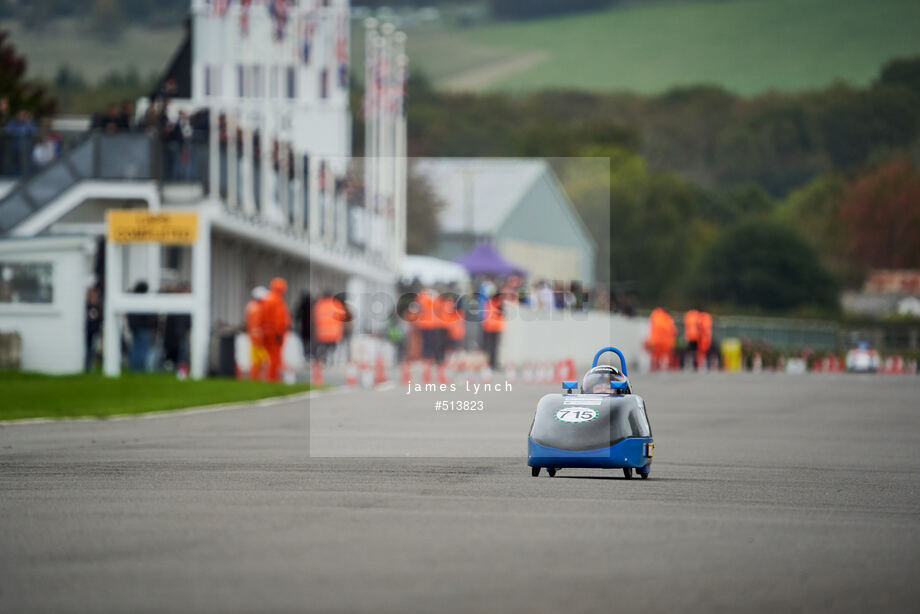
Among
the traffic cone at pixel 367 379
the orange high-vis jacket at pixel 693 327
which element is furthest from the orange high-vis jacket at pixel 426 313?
the orange high-vis jacket at pixel 693 327

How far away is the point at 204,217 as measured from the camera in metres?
37.8

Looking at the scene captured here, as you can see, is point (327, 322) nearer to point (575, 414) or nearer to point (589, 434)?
point (575, 414)

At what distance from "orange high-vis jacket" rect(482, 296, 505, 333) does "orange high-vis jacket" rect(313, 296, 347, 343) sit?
362 centimetres

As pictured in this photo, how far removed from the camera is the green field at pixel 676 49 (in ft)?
548

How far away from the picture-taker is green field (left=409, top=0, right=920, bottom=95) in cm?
16712

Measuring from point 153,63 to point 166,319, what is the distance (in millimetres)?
131324

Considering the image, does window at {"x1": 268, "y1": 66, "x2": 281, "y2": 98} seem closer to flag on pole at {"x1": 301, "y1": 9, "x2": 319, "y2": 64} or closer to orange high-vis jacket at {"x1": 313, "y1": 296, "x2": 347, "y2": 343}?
flag on pole at {"x1": 301, "y1": 9, "x2": 319, "y2": 64}

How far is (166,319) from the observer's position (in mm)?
37125

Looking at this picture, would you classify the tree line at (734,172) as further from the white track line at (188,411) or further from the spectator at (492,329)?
the white track line at (188,411)

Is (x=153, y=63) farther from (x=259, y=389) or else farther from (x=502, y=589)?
(x=502, y=589)

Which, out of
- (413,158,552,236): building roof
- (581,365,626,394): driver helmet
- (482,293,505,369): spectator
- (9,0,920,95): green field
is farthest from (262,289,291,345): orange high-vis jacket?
(9,0,920,95): green field

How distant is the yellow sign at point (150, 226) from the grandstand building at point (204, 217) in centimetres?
5

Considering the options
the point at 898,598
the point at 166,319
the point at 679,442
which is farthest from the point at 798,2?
the point at 898,598

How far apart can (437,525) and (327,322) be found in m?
32.9
